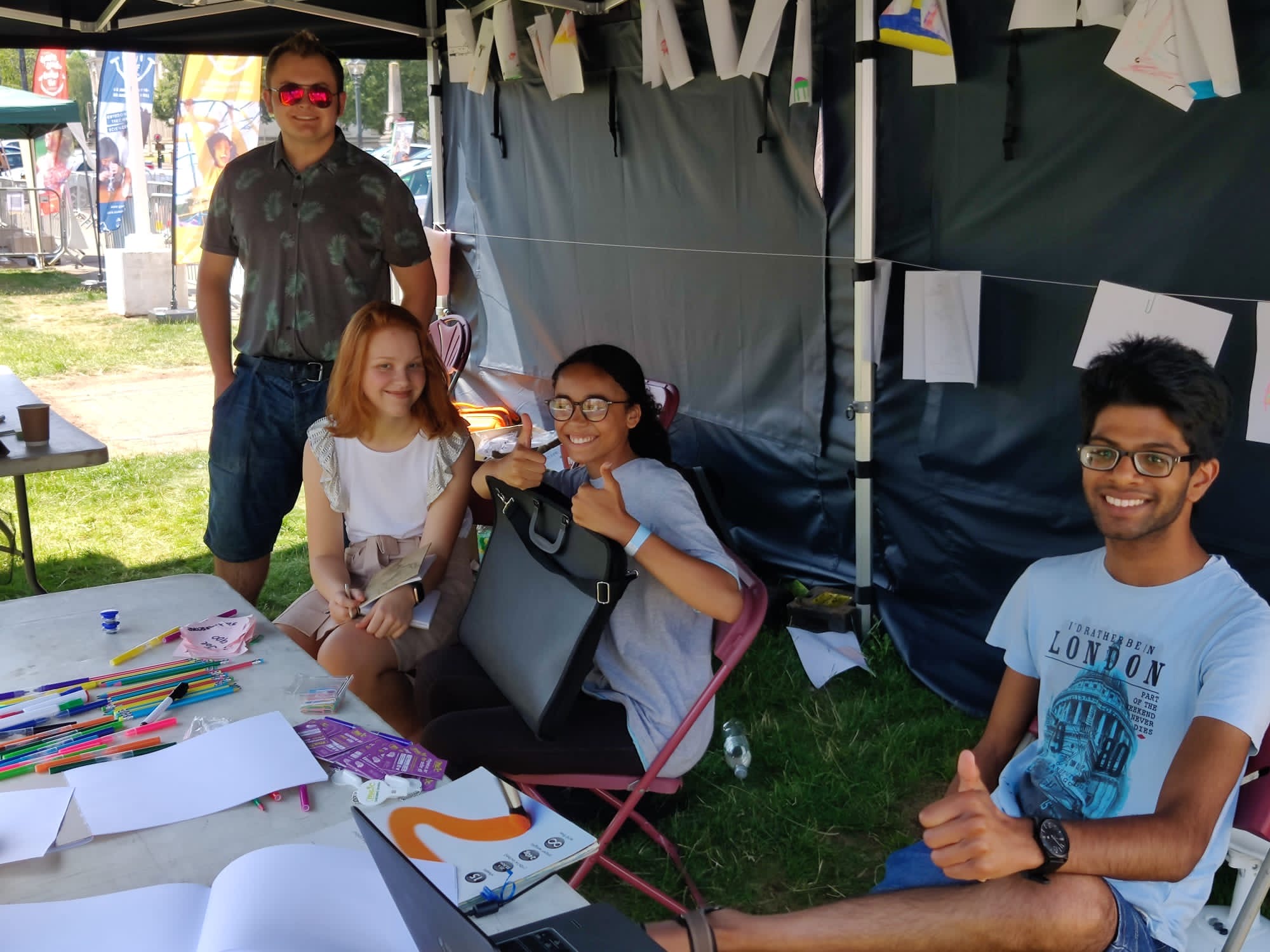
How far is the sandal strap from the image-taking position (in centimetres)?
173

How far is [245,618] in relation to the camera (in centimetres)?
217

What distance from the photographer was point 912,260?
3.68 meters

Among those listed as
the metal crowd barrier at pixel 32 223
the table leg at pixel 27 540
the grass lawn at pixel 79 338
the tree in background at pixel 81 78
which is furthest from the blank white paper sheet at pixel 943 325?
the tree in background at pixel 81 78

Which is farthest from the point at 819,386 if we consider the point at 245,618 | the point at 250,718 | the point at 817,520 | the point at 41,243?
the point at 41,243

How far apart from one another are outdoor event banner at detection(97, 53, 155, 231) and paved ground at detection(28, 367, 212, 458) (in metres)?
6.30

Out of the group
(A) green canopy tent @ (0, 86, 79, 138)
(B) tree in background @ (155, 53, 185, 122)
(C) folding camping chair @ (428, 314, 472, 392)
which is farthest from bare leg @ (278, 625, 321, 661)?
(B) tree in background @ (155, 53, 185, 122)

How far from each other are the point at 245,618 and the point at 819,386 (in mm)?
2539

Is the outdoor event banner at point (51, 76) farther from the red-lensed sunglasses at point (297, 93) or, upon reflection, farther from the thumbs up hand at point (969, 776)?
the thumbs up hand at point (969, 776)

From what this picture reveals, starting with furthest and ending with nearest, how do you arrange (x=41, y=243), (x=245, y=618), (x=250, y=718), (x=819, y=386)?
1. (x=41, y=243)
2. (x=819, y=386)
3. (x=245, y=618)
4. (x=250, y=718)

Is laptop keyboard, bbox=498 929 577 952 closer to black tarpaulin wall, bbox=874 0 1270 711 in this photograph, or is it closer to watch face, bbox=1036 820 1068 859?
watch face, bbox=1036 820 1068 859

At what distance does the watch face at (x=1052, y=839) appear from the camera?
1.52 m

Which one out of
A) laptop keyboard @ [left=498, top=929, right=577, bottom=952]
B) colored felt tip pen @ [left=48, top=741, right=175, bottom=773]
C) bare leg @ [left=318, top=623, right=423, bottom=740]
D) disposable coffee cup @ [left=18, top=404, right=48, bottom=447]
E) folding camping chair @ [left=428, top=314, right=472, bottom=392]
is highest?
folding camping chair @ [left=428, top=314, right=472, bottom=392]

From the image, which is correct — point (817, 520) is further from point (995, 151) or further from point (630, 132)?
point (630, 132)

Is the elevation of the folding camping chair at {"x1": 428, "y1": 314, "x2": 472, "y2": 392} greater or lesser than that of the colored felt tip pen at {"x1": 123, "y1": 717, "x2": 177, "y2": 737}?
greater
